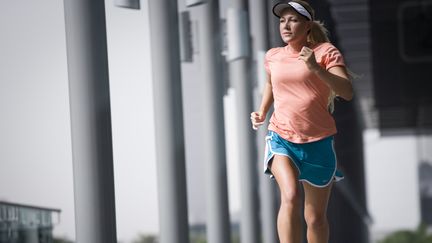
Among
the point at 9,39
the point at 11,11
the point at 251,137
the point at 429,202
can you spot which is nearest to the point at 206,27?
the point at 251,137

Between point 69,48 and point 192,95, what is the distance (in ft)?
40.6

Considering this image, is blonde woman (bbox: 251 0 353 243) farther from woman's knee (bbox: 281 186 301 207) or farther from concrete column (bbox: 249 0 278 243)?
concrete column (bbox: 249 0 278 243)

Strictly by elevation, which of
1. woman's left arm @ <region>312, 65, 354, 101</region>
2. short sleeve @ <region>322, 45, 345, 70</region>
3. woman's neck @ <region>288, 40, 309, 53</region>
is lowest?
woman's left arm @ <region>312, 65, 354, 101</region>

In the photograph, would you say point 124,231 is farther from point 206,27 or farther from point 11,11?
point 206,27

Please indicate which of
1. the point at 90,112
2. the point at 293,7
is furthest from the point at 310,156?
the point at 90,112

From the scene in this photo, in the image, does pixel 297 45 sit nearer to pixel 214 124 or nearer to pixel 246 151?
pixel 214 124

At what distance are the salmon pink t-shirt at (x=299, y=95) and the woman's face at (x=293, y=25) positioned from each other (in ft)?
0.31

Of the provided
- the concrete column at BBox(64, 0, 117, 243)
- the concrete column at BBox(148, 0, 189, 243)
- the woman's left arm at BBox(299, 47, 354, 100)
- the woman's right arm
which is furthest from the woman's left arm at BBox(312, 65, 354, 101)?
the concrete column at BBox(148, 0, 189, 243)

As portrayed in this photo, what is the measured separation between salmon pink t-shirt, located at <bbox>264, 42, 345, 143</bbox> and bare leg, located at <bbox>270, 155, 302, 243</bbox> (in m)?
0.14

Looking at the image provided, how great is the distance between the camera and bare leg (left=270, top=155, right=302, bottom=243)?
4.66 meters

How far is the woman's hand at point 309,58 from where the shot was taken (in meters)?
4.40

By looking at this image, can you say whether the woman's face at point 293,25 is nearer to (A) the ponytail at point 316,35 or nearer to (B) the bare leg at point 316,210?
(A) the ponytail at point 316,35

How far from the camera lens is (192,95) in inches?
723

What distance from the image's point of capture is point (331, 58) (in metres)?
4.58
